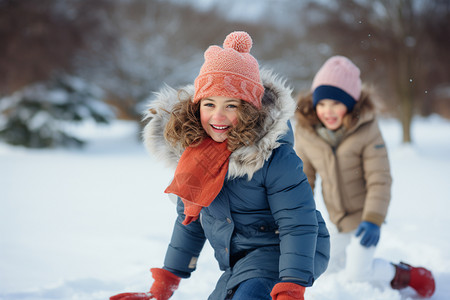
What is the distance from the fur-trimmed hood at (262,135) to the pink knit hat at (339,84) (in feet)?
3.26

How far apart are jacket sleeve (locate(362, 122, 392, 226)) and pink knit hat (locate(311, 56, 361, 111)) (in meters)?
0.24

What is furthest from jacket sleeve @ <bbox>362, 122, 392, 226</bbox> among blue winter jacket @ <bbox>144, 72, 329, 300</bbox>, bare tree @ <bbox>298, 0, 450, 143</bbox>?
bare tree @ <bbox>298, 0, 450, 143</bbox>

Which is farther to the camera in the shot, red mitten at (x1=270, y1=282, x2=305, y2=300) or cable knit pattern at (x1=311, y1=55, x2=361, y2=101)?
cable knit pattern at (x1=311, y1=55, x2=361, y2=101)

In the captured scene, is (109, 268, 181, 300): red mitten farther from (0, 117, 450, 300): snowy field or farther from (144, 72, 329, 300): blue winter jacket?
(0, 117, 450, 300): snowy field

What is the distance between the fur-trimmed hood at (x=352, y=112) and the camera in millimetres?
2615

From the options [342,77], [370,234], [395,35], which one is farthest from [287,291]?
[395,35]

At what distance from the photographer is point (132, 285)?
8.13 feet

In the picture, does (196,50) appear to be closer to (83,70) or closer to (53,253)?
(83,70)

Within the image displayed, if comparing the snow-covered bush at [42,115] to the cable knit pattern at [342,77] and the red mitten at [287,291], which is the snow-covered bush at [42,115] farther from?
the red mitten at [287,291]

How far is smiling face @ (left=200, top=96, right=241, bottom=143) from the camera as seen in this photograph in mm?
1636

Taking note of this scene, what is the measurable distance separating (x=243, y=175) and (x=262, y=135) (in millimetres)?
174

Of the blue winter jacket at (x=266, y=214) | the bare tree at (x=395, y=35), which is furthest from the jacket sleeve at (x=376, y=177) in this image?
the bare tree at (x=395, y=35)

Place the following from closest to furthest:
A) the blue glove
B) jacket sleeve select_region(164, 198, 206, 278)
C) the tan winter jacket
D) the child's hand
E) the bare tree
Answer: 1. the child's hand
2. jacket sleeve select_region(164, 198, 206, 278)
3. the blue glove
4. the tan winter jacket
5. the bare tree

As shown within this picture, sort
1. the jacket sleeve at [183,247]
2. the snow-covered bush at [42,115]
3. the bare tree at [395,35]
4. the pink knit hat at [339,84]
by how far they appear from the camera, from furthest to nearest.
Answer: the snow-covered bush at [42,115]
the bare tree at [395,35]
the pink knit hat at [339,84]
the jacket sleeve at [183,247]
